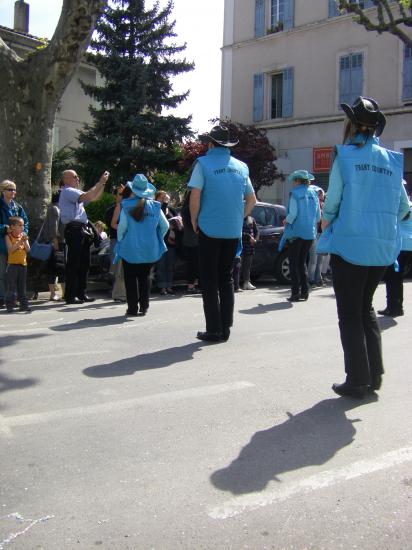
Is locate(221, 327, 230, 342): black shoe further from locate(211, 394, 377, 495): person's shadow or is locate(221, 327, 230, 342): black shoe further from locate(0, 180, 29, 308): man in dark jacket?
locate(0, 180, 29, 308): man in dark jacket

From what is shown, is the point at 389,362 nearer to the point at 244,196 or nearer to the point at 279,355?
the point at 279,355

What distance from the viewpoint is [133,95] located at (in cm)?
2298

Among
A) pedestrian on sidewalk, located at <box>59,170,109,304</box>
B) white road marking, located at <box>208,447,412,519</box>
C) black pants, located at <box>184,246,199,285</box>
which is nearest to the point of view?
white road marking, located at <box>208,447,412,519</box>

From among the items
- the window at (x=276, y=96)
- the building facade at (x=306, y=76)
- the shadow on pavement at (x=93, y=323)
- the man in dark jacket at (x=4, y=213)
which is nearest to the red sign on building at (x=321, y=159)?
the building facade at (x=306, y=76)

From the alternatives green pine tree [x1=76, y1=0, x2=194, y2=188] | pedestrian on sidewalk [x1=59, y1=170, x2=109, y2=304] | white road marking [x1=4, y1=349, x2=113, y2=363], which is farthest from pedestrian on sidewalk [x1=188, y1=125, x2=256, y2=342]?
green pine tree [x1=76, y1=0, x2=194, y2=188]

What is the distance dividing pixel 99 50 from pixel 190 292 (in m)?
15.6

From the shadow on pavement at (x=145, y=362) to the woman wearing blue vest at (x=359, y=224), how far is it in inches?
64.9

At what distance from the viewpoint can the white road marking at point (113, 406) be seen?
414 centimetres

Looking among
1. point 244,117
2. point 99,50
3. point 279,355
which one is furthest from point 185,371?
point 244,117

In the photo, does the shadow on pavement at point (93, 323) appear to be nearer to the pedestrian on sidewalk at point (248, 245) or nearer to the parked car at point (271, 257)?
the pedestrian on sidewalk at point (248, 245)

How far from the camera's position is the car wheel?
38.7 ft

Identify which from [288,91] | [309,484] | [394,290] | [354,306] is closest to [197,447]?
[309,484]

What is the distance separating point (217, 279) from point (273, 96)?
22.8 metres

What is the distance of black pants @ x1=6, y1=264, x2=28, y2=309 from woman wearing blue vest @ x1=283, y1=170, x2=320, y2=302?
3.75 metres
